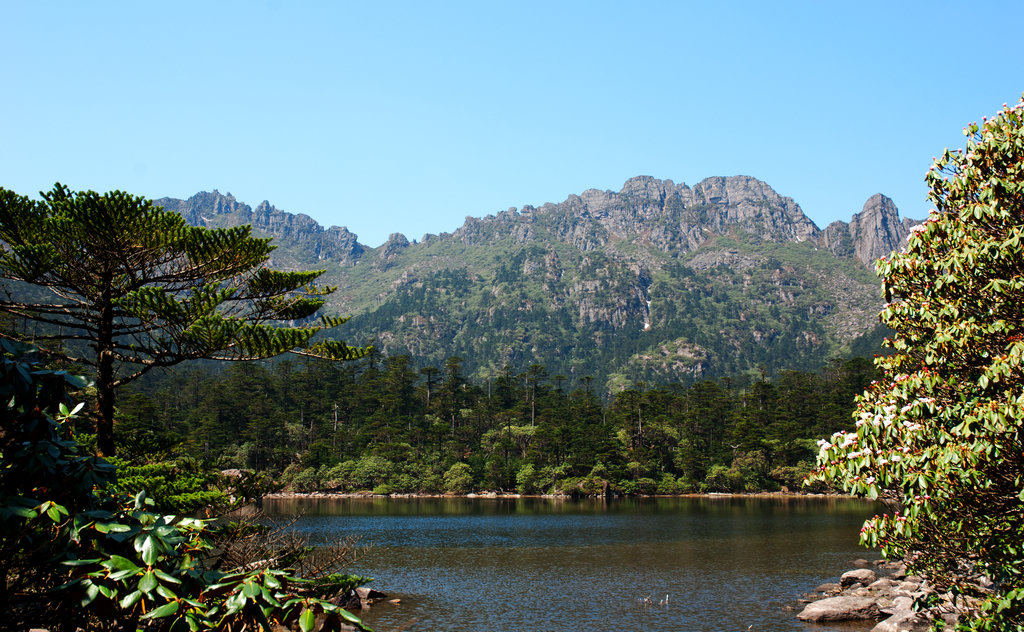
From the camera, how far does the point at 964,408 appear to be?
324 inches

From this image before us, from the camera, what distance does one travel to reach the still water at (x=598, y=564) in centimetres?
2300

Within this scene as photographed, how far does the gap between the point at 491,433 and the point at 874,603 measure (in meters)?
70.5

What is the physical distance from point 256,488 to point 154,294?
5.79m

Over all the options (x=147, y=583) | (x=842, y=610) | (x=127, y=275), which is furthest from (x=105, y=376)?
(x=842, y=610)

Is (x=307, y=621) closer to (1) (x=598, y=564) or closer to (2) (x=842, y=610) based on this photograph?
(2) (x=842, y=610)

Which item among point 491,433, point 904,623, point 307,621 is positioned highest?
point 307,621

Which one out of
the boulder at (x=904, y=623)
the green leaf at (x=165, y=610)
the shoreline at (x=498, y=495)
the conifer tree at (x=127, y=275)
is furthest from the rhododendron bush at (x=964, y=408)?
the shoreline at (x=498, y=495)

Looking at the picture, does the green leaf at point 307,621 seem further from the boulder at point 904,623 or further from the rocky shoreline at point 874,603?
the boulder at point 904,623

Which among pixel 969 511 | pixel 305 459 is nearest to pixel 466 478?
pixel 305 459

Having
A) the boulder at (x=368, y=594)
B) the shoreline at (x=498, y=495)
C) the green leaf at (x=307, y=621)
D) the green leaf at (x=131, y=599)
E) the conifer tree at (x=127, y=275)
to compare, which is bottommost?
the shoreline at (x=498, y=495)

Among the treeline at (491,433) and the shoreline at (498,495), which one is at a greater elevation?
the treeline at (491,433)

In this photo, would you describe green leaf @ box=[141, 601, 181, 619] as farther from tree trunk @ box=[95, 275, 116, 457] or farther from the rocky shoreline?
the rocky shoreline

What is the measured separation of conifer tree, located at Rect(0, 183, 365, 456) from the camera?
44.7 ft

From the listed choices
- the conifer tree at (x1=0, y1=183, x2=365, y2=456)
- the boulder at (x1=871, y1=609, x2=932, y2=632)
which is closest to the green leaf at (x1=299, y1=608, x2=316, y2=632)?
the conifer tree at (x1=0, y1=183, x2=365, y2=456)
